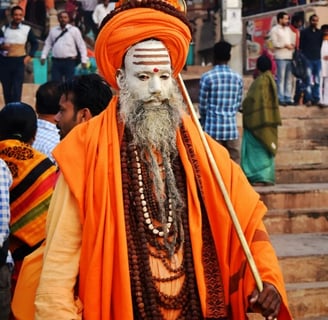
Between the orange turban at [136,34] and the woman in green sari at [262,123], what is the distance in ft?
20.8

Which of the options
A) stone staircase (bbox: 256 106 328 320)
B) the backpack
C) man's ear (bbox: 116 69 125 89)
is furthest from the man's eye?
the backpack

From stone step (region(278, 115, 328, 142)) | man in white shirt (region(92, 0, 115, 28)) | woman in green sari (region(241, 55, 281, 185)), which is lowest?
stone step (region(278, 115, 328, 142))

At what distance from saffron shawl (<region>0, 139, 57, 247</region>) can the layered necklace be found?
1.13 metres

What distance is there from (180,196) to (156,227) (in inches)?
6.4

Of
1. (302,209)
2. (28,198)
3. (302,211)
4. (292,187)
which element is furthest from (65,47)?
(28,198)

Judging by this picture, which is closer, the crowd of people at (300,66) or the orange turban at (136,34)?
the orange turban at (136,34)

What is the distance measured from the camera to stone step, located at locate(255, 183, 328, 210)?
30.4 feet

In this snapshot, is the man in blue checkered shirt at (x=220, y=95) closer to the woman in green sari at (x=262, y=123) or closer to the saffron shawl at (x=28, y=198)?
the woman in green sari at (x=262, y=123)

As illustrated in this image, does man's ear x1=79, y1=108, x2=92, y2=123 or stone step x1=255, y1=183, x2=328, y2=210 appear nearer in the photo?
man's ear x1=79, y1=108, x2=92, y2=123

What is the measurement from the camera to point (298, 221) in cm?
877

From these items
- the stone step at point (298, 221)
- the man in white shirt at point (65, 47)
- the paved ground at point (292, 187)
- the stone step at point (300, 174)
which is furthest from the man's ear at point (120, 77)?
the man in white shirt at point (65, 47)

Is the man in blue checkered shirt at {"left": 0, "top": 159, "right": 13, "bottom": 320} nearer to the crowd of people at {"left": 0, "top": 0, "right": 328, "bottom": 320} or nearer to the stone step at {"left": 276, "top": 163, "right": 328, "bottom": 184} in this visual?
the crowd of people at {"left": 0, "top": 0, "right": 328, "bottom": 320}

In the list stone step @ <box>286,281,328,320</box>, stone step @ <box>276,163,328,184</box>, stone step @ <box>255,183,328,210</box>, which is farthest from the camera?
stone step @ <box>276,163,328,184</box>

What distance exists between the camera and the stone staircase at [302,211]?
7.12 m
